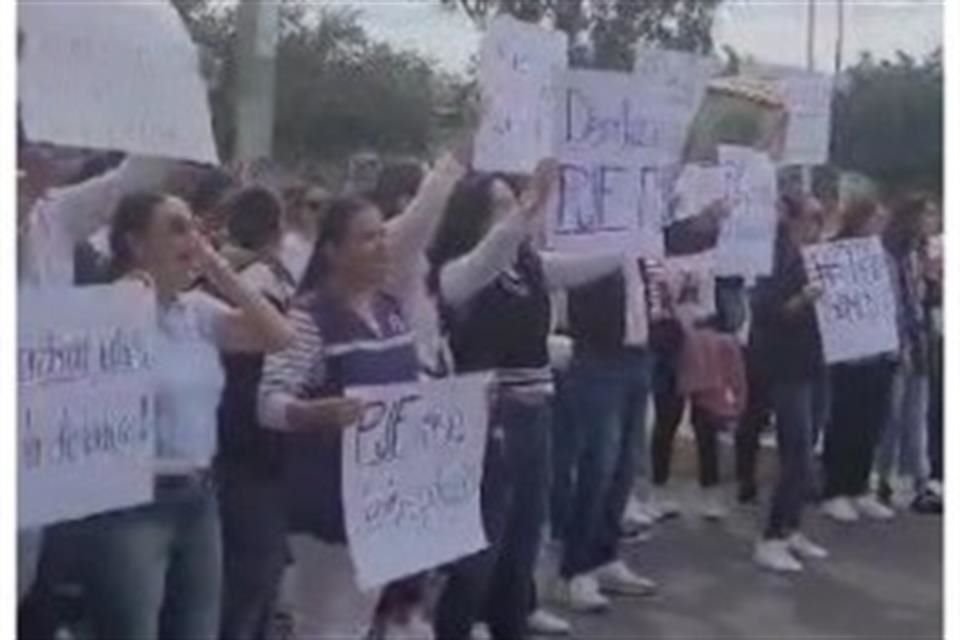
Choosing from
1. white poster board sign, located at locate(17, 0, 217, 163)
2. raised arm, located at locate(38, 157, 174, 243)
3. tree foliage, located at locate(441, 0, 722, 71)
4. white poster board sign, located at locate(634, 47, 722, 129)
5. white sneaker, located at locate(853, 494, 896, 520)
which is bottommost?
white sneaker, located at locate(853, 494, 896, 520)

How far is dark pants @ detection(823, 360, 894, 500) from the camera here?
5.82 meters

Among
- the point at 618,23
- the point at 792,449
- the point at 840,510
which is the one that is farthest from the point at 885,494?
the point at 618,23

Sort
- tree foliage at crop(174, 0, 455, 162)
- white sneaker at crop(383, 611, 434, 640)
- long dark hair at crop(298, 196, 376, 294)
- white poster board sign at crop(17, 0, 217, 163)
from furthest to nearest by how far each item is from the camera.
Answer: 1. white sneaker at crop(383, 611, 434, 640)
2. long dark hair at crop(298, 196, 376, 294)
3. tree foliage at crop(174, 0, 455, 162)
4. white poster board sign at crop(17, 0, 217, 163)

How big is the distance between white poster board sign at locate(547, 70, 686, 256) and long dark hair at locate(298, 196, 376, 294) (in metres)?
0.70

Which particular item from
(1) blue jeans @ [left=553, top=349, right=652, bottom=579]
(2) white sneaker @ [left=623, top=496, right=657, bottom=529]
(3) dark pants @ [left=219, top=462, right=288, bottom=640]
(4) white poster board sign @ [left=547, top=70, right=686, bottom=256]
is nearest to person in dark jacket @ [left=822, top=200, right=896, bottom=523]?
(2) white sneaker @ [left=623, top=496, right=657, bottom=529]

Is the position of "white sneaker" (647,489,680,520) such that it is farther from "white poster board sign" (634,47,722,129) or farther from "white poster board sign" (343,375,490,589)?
"white poster board sign" (343,375,490,589)

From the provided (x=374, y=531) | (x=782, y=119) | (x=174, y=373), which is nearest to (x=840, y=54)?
(x=782, y=119)

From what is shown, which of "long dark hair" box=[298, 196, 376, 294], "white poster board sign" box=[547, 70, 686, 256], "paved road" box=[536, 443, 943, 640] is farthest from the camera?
"paved road" box=[536, 443, 943, 640]

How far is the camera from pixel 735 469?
555 centimetres

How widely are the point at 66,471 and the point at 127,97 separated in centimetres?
62

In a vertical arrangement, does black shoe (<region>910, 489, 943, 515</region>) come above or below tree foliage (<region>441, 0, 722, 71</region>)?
below

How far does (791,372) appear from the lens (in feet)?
17.7

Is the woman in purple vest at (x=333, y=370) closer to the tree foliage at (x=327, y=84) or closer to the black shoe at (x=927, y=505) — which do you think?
the tree foliage at (x=327, y=84)

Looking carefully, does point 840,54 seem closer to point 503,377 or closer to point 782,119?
point 782,119
